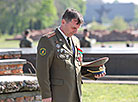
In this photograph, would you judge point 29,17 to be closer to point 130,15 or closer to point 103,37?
point 103,37

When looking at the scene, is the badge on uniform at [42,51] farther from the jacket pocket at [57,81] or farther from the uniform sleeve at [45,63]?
the jacket pocket at [57,81]

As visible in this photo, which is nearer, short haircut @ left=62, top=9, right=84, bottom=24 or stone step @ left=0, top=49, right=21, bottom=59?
short haircut @ left=62, top=9, right=84, bottom=24

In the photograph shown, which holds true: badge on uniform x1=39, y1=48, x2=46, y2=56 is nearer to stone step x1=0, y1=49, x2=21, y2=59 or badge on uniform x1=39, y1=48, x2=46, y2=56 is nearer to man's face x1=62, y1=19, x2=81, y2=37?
man's face x1=62, y1=19, x2=81, y2=37

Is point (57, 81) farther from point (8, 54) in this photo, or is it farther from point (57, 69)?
Result: point (8, 54)

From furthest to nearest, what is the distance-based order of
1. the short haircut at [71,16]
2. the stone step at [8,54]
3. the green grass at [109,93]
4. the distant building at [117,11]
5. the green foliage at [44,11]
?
1. the distant building at [117,11]
2. the green foliage at [44,11]
3. the stone step at [8,54]
4. the green grass at [109,93]
5. the short haircut at [71,16]

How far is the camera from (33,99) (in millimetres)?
5031

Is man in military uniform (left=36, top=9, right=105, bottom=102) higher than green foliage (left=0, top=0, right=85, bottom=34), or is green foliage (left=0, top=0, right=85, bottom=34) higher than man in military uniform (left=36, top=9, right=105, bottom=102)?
green foliage (left=0, top=0, right=85, bottom=34)

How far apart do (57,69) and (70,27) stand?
17.3 inches

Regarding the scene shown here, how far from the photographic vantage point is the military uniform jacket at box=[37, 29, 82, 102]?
3.58 metres

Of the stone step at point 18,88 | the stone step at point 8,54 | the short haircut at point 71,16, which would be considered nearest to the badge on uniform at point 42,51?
the short haircut at point 71,16

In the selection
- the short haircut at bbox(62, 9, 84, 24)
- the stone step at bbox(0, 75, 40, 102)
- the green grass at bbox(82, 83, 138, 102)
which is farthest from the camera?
the green grass at bbox(82, 83, 138, 102)

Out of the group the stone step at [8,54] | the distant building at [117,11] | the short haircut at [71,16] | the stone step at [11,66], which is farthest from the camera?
the distant building at [117,11]

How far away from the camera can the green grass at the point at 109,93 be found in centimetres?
735

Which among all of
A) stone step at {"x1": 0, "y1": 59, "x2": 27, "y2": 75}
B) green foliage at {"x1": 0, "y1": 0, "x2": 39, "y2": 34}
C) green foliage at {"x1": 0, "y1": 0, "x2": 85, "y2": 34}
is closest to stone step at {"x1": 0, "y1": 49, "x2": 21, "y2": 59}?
stone step at {"x1": 0, "y1": 59, "x2": 27, "y2": 75}
